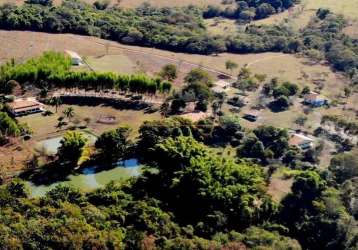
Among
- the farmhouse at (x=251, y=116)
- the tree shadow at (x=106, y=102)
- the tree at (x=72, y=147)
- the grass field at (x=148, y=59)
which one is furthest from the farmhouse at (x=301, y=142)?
the tree at (x=72, y=147)

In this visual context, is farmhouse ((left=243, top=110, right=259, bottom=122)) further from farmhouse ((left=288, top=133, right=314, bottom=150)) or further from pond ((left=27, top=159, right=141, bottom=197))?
pond ((left=27, top=159, right=141, bottom=197))

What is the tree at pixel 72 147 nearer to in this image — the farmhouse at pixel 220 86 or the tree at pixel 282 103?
the farmhouse at pixel 220 86

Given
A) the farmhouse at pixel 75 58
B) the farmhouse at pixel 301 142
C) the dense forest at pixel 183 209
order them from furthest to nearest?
the farmhouse at pixel 75 58 → the farmhouse at pixel 301 142 → the dense forest at pixel 183 209

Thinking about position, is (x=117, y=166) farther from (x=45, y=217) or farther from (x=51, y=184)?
(x=45, y=217)

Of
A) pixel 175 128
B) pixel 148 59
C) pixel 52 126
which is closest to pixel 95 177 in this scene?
pixel 175 128

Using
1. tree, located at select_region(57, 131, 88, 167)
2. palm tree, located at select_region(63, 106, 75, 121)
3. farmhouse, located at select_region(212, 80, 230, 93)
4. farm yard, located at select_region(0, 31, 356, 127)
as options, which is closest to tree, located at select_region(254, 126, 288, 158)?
farmhouse, located at select_region(212, 80, 230, 93)

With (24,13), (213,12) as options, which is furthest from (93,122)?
(213,12)

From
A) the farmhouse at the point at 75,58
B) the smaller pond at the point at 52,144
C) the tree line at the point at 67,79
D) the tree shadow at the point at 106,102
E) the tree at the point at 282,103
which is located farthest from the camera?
the farmhouse at the point at 75,58
